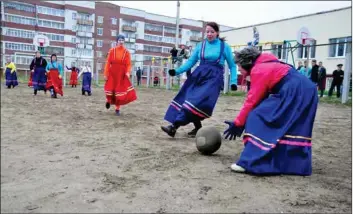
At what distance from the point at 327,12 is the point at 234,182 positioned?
26.9 meters

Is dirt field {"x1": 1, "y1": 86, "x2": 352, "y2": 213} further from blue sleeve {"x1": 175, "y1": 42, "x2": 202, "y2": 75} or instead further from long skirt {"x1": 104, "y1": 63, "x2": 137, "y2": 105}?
long skirt {"x1": 104, "y1": 63, "x2": 137, "y2": 105}

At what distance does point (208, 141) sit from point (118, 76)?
4.13 metres

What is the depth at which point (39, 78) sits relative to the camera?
40.2 ft

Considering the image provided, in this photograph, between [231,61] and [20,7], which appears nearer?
[20,7]

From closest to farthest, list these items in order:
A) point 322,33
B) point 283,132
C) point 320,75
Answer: point 283,132, point 320,75, point 322,33

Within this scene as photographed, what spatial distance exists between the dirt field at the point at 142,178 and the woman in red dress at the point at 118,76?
285cm

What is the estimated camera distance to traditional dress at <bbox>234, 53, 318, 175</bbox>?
3150 millimetres

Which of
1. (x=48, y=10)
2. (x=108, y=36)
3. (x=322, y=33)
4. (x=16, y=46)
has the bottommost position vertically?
(x=16, y=46)

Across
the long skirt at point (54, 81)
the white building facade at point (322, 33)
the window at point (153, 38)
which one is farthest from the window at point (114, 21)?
the long skirt at point (54, 81)

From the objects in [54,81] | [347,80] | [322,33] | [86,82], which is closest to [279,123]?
[347,80]

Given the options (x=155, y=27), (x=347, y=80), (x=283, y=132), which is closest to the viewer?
(x=283, y=132)

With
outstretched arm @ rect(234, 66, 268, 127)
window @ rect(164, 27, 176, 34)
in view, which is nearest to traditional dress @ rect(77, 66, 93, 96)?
Result: outstretched arm @ rect(234, 66, 268, 127)

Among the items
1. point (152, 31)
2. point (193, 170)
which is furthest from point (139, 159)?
point (152, 31)

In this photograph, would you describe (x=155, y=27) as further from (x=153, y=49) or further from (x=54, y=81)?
(x=54, y=81)
